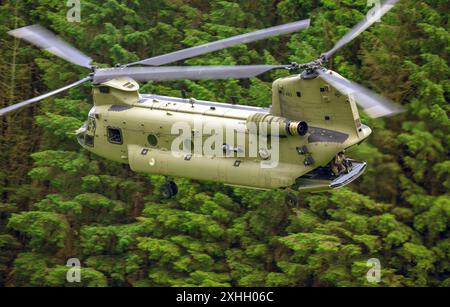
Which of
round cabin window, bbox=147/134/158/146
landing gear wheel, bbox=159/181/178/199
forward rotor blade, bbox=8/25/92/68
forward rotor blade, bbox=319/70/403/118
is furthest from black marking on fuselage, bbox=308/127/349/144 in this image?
forward rotor blade, bbox=8/25/92/68

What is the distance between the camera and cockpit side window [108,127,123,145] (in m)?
28.7

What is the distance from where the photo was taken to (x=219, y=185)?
33000 mm

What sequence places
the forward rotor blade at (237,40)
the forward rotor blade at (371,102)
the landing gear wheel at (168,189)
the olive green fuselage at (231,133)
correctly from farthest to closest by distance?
1. the landing gear wheel at (168,189)
2. the forward rotor blade at (237,40)
3. the olive green fuselage at (231,133)
4. the forward rotor blade at (371,102)

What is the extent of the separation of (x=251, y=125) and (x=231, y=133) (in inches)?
22.4

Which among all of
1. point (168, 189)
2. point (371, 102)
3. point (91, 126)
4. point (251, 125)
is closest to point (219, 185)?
point (168, 189)

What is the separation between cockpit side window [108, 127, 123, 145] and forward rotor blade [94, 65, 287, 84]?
48.1 inches

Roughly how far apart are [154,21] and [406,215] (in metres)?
11.3

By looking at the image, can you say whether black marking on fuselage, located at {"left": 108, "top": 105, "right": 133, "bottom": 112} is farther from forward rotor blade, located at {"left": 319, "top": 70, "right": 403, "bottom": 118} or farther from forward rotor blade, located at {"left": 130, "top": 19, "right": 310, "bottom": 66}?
forward rotor blade, located at {"left": 319, "top": 70, "right": 403, "bottom": 118}

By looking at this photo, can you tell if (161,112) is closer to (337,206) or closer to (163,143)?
(163,143)

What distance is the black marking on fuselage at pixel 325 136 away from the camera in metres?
26.0

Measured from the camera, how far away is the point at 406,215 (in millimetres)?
30641

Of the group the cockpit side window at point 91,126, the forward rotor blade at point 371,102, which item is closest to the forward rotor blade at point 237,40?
the forward rotor blade at point 371,102

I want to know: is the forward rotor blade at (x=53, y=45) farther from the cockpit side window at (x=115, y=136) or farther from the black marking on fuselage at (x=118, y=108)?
the cockpit side window at (x=115, y=136)

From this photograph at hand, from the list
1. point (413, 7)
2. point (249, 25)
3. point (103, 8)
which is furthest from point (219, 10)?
point (413, 7)
